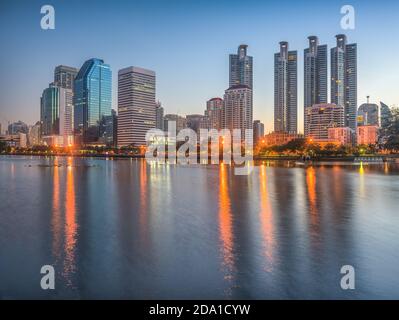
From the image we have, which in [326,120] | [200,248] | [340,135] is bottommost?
[200,248]

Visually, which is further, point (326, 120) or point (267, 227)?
point (326, 120)

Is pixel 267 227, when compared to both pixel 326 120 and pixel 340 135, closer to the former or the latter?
pixel 340 135

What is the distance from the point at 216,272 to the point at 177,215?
6927 millimetres

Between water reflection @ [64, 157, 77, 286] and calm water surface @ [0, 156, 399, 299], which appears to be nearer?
calm water surface @ [0, 156, 399, 299]

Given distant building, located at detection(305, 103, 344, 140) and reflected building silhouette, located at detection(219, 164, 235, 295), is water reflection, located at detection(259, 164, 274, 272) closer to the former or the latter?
reflected building silhouette, located at detection(219, 164, 235, 295)

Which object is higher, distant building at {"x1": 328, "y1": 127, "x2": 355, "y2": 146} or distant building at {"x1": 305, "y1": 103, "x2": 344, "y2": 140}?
distant building at {"x1": 305, "y1": 103, "x2": 344, "y2": 140}

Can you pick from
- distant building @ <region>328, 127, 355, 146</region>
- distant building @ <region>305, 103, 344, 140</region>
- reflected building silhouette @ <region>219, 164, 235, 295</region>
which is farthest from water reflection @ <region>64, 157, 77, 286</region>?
distant building @ <region>305, 103, 344, 140</region>

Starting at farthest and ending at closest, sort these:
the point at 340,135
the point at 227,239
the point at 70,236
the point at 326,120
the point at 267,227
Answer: the point at 326,120 < the point at 340,135 < the point at 267,227 < the point at 70,236 < the point at 227,239

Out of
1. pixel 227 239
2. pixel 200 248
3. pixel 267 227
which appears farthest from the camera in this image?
pixel 267 227

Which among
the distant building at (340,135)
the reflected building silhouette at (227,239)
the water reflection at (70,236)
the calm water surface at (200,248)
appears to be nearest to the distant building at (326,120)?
the distant building at (340,135)

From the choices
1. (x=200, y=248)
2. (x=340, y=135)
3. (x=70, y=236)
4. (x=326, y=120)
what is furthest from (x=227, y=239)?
(x=326, y=120)

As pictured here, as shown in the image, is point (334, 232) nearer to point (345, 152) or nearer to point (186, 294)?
point (186, 294)

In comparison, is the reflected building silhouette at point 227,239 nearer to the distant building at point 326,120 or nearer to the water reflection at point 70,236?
the water reflection at point 70,236

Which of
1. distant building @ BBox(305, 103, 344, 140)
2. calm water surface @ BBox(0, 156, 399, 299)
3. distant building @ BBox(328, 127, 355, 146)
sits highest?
distant building @ BBox(305, 103, 344, 140)
